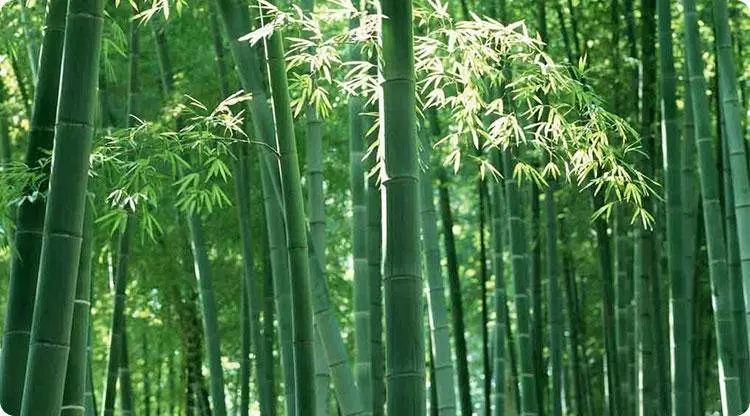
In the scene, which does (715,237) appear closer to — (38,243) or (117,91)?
(38,243)

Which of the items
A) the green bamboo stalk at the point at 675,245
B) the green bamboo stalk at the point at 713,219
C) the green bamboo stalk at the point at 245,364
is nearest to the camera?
the green bamboo stalk at the point at 713,219

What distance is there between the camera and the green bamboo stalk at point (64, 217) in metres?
2.54

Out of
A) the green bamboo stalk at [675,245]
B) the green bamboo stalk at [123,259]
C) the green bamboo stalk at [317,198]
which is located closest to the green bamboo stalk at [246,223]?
the green bamboo stalk at [123,259]

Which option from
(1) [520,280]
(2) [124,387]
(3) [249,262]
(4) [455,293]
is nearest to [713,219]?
(1) [520,280]

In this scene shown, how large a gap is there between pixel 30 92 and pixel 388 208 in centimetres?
441

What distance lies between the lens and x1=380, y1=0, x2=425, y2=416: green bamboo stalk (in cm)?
256

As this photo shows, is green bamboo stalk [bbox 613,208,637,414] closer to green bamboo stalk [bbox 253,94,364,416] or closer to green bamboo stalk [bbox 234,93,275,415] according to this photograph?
green bamboo stalk [bbox 234,93,275,415]

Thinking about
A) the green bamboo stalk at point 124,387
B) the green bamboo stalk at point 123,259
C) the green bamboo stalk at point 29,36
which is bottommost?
the green bamboo stalk at point 124,387

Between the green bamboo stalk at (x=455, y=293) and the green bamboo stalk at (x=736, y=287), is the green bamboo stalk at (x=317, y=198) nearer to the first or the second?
the green bamboo stalk at (x=736, y=287)

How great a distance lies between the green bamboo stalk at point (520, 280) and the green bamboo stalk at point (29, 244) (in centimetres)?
285

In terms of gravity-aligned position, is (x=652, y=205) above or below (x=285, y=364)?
above

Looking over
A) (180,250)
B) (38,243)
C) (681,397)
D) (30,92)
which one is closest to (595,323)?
(180,250)

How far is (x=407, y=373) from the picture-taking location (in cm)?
256

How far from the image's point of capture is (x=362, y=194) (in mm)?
4887
